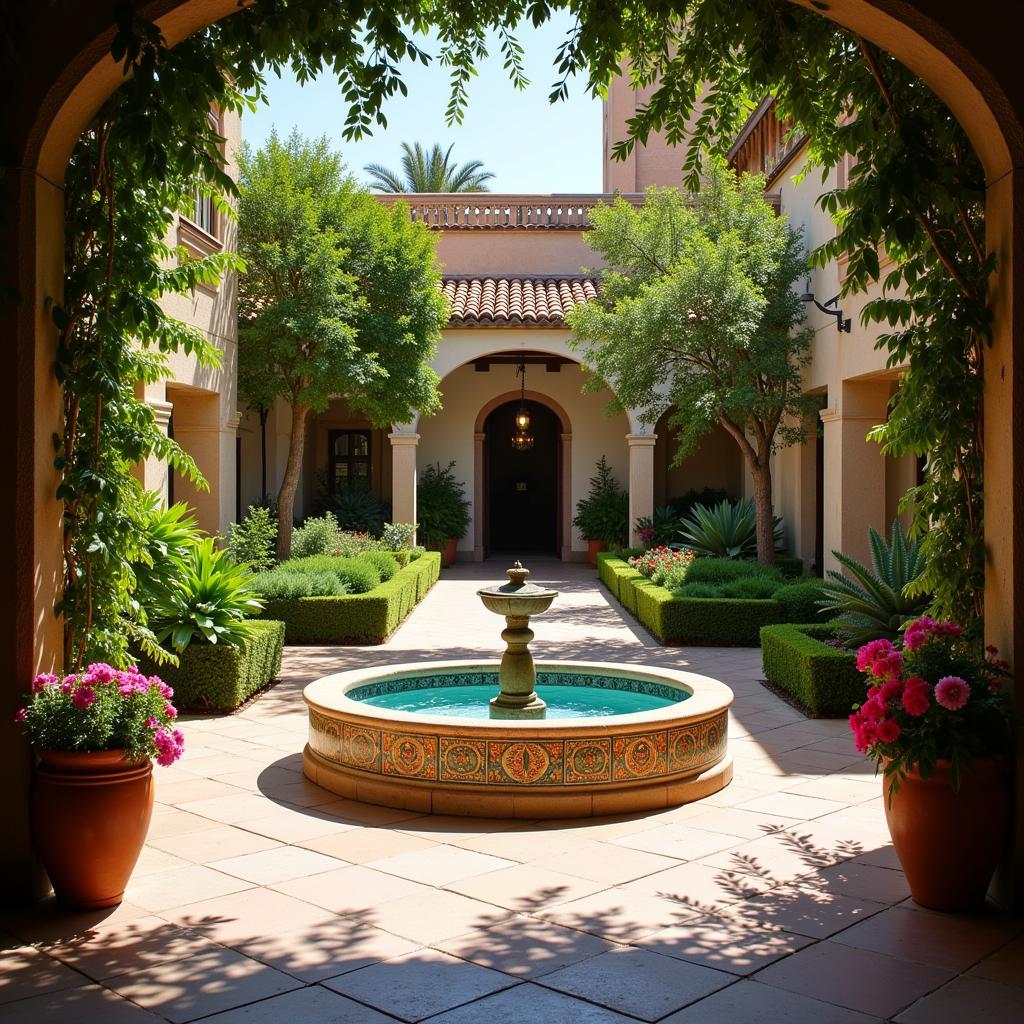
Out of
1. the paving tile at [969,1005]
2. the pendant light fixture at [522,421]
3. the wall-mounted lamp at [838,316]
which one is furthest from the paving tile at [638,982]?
the pendant light fixture at [522,421]

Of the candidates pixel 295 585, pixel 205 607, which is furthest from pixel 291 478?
pixel 205 607

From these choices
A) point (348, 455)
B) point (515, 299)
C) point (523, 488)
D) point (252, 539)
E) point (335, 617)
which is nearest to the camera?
point (335, 617)

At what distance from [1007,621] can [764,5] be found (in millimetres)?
3109

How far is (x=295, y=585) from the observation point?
12.3m

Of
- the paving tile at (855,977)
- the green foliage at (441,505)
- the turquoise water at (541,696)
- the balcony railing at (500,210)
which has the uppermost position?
the balcony railing at (500,210)

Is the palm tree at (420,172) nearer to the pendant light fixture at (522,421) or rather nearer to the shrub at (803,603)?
the pendant light fixture at (522,421)

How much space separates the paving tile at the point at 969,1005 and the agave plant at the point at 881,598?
17.5 feet

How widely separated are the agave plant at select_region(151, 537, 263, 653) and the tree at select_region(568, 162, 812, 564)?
729 cm

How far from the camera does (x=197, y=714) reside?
8.59 meters

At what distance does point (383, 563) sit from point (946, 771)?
36.6ft

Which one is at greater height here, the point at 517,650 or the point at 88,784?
the point at 517,650

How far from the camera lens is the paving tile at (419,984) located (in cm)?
345

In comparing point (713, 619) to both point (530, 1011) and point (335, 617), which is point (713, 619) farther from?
point (530, 1011)

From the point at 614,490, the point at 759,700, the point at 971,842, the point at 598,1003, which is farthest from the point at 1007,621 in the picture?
the point at 614,490
